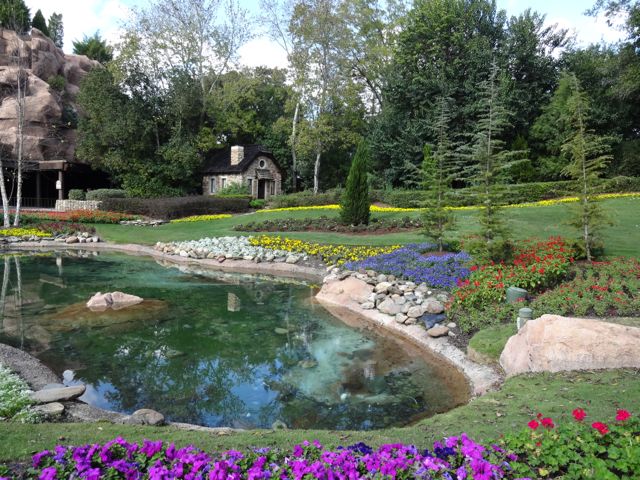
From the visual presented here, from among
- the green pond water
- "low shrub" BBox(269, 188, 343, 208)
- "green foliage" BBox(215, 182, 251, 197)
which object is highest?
"green foliage" BBox(215, 182, 251, 197)

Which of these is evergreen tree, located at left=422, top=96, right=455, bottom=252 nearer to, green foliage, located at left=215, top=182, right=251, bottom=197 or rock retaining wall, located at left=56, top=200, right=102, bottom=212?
green foliage, located at left=215, top=182, right=251, bottom=197

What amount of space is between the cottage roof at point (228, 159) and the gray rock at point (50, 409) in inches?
Result: 1199

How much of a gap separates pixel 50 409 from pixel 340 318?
6208 mm

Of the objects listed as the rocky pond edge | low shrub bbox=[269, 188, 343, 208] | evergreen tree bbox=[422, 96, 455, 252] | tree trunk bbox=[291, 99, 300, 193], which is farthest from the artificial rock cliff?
evergreen tree bbox=[422, 96, 455, 252]

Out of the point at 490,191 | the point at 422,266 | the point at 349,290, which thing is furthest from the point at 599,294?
the point at 349,290

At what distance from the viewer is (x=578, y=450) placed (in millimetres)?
3697

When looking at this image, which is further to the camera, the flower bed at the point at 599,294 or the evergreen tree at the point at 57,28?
the evergreen tree at the point at 57,28

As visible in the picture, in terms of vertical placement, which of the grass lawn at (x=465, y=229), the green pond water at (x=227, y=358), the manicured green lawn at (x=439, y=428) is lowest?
the green pond water at (x=227, y=358)

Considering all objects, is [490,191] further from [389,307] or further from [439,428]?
[439,428]

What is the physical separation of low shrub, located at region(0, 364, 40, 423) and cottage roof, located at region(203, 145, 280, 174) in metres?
29.8

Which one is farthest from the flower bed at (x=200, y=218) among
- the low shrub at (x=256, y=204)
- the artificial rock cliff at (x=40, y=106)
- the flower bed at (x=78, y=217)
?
the artificial rock cliff at (x=40, y=106)

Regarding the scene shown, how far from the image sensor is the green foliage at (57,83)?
34531 mm

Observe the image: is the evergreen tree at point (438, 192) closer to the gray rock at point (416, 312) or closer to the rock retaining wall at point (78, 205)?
the gray rock at point (416, 312)

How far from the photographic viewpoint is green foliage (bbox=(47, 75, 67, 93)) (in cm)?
3453
